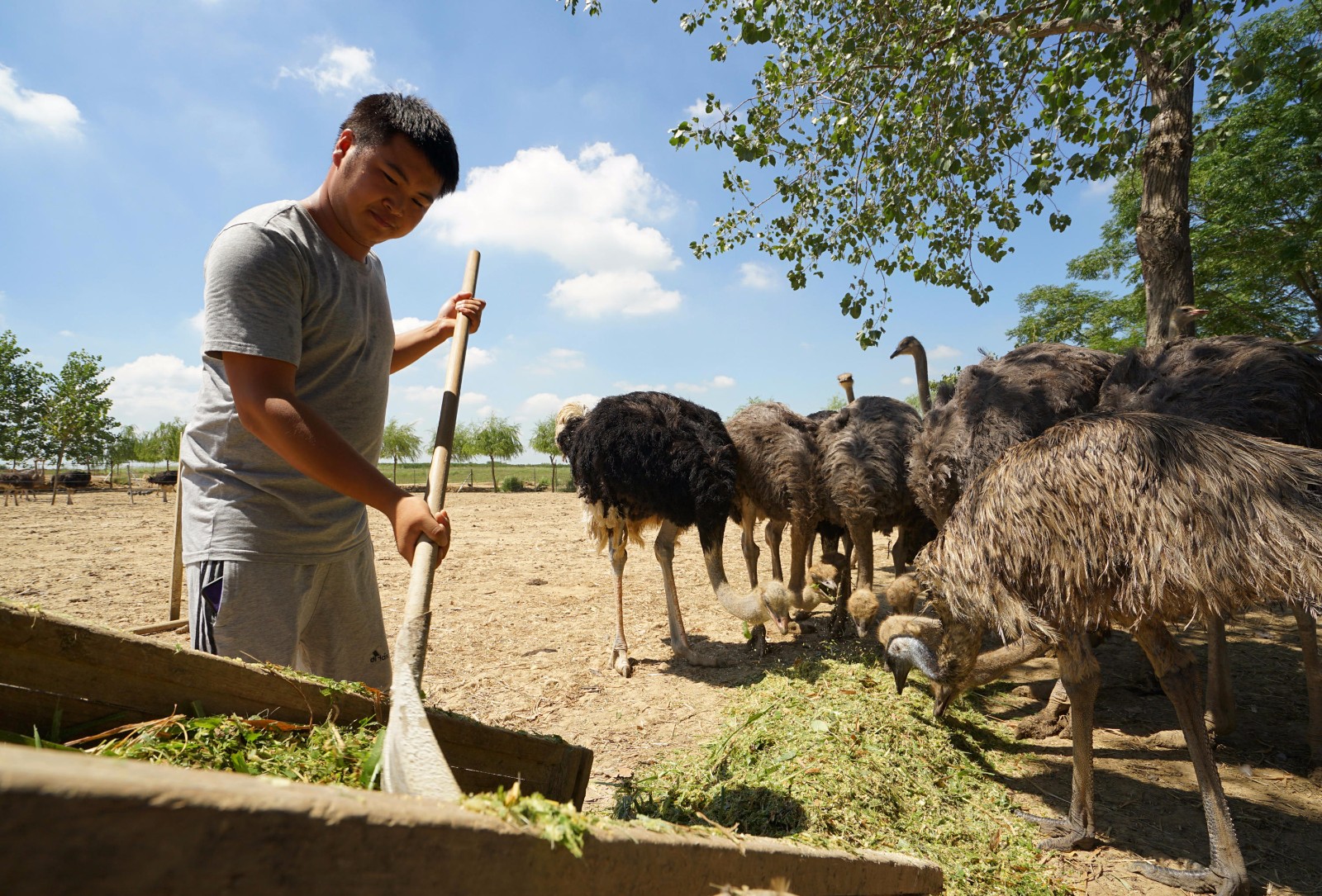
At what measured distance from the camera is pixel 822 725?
3.63 m

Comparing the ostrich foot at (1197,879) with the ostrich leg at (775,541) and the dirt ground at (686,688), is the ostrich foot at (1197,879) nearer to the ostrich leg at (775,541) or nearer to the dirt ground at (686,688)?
the dirt ground at (686,688)

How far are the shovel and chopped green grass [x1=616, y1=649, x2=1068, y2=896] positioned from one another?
1.12 meters

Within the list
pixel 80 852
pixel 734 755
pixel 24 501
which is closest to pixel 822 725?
pixel 734 755

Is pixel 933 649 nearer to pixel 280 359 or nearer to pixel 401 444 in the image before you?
pixel 280 359

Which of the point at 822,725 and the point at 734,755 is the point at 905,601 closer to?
the point at 822,725

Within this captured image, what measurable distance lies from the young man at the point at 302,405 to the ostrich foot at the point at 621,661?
3.22 meters

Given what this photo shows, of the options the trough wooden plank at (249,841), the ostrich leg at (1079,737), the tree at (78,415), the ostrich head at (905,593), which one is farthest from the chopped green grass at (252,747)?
the tree at (78,415)

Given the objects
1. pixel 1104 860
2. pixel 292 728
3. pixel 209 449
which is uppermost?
pixel 209 449

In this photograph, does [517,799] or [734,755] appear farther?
[734,755]

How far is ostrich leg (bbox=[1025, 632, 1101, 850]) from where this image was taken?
2938mm

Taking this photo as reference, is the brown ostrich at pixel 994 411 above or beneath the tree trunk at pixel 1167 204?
beneath

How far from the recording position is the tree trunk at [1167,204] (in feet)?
17.0

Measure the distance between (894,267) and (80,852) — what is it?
24.2ft

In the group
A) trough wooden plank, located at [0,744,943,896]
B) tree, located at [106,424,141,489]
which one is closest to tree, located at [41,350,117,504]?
tree, located at [106,424,141,489]
